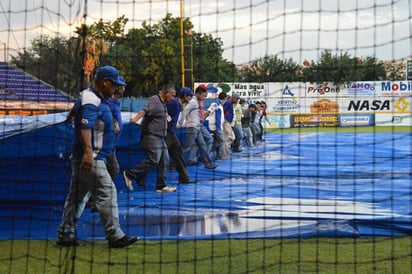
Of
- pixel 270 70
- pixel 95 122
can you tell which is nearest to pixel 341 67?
pixel 270 70

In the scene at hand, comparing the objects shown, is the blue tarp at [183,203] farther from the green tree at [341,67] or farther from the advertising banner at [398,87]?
the advertising banner at [398,87]

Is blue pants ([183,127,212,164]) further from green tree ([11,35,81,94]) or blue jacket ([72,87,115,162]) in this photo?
blue jacket ([72,87,115,162])

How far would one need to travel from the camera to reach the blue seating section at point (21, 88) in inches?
369

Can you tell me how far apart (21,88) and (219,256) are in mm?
5026

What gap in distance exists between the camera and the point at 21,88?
10102mm

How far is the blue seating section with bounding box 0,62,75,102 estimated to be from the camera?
9.38 m

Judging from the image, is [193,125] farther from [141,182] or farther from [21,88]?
[21,88]

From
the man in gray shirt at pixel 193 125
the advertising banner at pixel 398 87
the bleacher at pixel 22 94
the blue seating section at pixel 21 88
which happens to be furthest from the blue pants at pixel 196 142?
the advertising banner at pixel 398 87

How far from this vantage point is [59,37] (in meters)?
6.52

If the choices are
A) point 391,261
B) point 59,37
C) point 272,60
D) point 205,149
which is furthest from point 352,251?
point 205,149

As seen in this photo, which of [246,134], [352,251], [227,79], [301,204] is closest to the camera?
[352,251]

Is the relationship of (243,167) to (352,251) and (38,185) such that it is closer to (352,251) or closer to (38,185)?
(38,185)

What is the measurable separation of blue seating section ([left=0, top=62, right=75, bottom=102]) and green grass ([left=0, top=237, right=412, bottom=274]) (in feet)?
10.1

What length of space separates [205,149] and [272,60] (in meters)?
7.04
